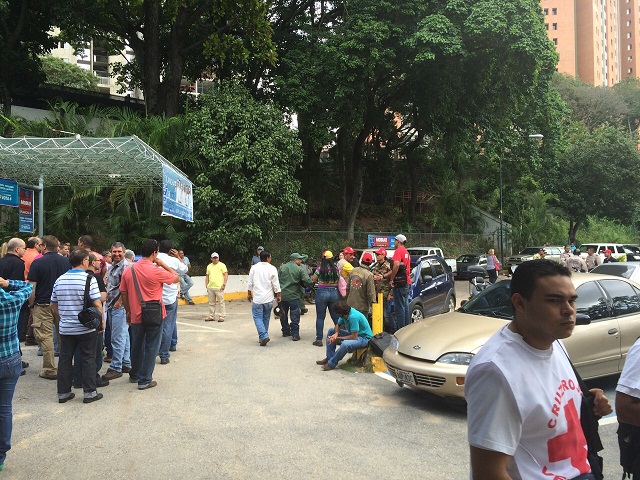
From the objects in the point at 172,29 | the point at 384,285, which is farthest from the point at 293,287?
the point at 172,29

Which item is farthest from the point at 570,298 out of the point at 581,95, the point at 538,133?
the point at 581,95

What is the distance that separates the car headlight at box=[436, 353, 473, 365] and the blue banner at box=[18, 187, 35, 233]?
36.4 feet

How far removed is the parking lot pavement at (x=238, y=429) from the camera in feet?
15.0

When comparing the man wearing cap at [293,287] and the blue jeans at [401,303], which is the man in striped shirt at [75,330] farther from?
the blue jeans at [401,303]

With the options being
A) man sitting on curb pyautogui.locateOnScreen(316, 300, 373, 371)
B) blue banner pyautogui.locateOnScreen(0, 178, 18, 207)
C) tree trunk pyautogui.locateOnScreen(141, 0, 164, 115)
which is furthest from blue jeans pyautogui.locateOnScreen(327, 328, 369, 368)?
tree trunk pyautogui.locateOnScreen(141, 0, 164, 115)

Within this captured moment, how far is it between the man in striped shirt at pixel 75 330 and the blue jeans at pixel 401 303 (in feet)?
18.5

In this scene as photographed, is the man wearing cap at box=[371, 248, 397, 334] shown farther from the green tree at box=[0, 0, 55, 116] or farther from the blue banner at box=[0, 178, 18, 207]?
the green tree at box=[0, 0, 55, 116]

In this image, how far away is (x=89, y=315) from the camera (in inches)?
244

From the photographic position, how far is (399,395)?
688 centimetres

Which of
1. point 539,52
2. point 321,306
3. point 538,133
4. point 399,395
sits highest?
point 539,52

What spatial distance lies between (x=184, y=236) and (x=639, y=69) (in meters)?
127

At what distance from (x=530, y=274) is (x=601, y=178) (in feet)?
138

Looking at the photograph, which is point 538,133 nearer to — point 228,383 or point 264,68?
point 264,68

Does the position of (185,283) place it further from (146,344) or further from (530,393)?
(530,393)
